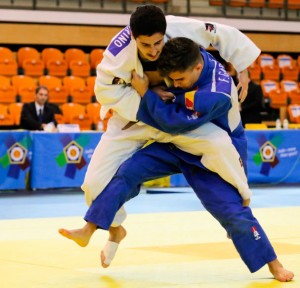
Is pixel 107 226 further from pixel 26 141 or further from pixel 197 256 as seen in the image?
pixel 26 141

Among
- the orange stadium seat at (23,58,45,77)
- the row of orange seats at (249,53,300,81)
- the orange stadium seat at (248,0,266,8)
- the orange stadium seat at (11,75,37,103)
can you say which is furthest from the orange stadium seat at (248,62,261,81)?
the orange stadium seat at (11,75,37,103)

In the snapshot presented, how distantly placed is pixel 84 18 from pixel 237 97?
34.0 feet

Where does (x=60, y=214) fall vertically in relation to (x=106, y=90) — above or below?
below

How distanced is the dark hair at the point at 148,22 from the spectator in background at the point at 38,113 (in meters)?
6.51

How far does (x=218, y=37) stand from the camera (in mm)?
3693

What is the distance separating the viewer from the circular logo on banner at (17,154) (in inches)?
336

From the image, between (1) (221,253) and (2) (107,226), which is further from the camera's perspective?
(1) (221,253)

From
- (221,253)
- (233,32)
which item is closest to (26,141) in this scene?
(221,253)

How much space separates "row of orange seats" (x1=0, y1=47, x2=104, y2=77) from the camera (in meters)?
12.6

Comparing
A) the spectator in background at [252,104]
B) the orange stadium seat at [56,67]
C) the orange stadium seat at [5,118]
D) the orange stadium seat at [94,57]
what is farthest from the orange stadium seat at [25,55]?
the spectator in background at [252,104]

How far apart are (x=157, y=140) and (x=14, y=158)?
5172mm

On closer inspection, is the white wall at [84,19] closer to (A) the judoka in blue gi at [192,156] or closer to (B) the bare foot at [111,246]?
(B) the bare foot at [111,246]

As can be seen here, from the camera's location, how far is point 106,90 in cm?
351

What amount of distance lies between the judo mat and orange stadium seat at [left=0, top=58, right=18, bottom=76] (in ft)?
21.9
